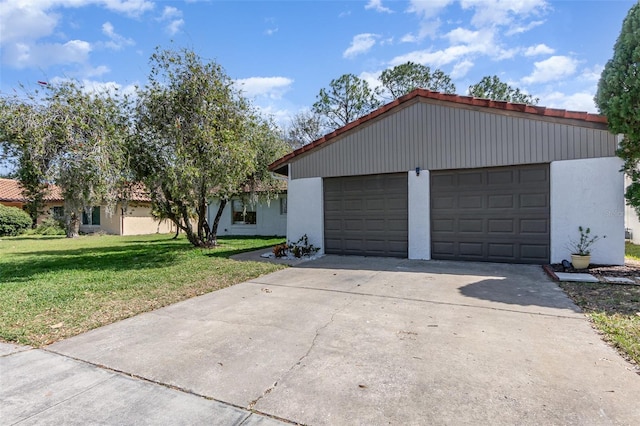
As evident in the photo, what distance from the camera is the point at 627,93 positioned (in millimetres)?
5926

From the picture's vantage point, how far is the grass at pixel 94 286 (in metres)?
4.46

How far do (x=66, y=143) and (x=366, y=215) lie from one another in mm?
7345

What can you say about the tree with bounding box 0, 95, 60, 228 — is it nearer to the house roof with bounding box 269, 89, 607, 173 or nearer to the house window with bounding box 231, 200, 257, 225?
the house roof with bounding box 269, 89, 607, 173

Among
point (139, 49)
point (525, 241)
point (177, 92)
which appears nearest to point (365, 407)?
point (525, 241)

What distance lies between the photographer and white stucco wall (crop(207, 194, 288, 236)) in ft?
58.1

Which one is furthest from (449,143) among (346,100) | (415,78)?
(346,100)

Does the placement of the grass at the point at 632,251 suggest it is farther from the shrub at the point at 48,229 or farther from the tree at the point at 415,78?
the shrub at the point at 48,229

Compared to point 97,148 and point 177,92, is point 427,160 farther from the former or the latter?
point 97,148

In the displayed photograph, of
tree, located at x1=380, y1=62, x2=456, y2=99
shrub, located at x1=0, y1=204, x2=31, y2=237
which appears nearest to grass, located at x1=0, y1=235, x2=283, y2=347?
shrub, located at x1=0, y1=204, x2=31, y2=237

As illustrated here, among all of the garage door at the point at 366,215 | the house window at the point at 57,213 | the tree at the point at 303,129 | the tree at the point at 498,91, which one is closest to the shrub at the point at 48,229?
the house window at the point at 57,213

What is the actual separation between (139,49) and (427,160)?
27.1 feet

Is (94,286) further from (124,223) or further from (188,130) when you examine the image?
(124,223)

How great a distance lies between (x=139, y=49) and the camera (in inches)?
353

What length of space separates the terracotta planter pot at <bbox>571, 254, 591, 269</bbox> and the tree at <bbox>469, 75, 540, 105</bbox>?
15431mm
